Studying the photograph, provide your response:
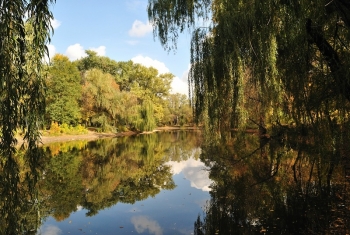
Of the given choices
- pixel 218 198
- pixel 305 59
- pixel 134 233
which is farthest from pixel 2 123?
pixel 218 198

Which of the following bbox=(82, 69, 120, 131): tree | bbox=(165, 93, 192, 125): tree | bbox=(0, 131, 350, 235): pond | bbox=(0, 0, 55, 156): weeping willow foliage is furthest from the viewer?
bbox=(165, 93, 192, 125): tree

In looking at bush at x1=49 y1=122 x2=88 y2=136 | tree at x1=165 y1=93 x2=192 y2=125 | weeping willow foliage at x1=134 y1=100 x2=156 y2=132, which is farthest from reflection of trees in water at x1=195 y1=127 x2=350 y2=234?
tree at x1=165 y1=93 x2=192 y2=125

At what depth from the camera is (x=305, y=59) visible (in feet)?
13.1

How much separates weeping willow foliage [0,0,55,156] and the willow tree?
9.78 ft

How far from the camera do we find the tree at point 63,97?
96.9 feet

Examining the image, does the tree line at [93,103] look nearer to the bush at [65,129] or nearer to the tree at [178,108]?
the bush at [65,129]

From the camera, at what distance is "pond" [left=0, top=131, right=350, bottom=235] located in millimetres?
2984

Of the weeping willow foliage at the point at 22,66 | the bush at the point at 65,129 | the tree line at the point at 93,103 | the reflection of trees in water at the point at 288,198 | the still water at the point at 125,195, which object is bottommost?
the still water at the point at 125,195

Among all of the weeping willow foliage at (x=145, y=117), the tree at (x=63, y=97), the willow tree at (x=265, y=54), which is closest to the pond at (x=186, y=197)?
the willow tree at (x=265, y=54)

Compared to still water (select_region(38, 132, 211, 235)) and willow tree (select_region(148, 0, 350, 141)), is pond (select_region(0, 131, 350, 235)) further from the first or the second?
willow tree (select_region(148, 0, 350, 141))

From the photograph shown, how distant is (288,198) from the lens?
6793mm

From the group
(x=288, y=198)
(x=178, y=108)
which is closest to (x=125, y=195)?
(x=288, y=198)

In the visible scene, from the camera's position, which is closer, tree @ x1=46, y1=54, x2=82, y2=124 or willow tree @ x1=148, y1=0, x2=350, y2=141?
willow tree @ x1=148, y1=0, x2=350, y2=141

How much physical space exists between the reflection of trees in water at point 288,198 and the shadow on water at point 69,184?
2782mm
